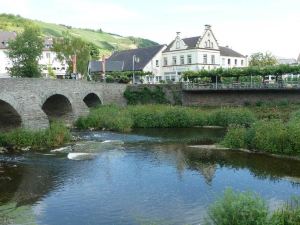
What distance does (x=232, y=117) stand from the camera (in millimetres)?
52375

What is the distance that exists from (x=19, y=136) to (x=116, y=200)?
18.7 metres

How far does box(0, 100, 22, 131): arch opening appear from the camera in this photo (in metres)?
42.3

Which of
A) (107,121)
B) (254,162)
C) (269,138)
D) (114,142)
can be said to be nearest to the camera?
(254,162)

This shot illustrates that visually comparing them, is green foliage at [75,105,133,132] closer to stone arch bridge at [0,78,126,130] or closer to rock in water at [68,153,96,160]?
stone arch bridge at [0,78,126,130]

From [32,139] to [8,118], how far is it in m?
4.96

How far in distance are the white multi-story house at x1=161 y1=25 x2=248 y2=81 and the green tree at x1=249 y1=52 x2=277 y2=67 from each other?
19.2m

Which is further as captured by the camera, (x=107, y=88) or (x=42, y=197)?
(x=107, y=88)

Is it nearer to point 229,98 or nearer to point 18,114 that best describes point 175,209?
point 18,114

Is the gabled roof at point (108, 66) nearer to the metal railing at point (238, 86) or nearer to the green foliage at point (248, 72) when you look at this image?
the green foliage at point (248, 72)

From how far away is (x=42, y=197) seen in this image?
25.4 metres

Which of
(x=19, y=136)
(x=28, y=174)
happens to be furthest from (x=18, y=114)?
(x=28, y=174)

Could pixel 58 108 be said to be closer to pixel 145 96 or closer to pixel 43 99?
pixel 43 99

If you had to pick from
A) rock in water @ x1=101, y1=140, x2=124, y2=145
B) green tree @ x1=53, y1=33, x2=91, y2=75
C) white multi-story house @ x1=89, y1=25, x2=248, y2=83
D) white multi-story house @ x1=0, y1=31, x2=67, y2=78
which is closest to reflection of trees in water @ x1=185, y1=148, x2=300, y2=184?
rock in water @ x1=101, y1=140, x2=124, y2=145

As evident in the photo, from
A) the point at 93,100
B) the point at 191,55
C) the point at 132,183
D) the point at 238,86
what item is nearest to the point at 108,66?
the point at 191,55
